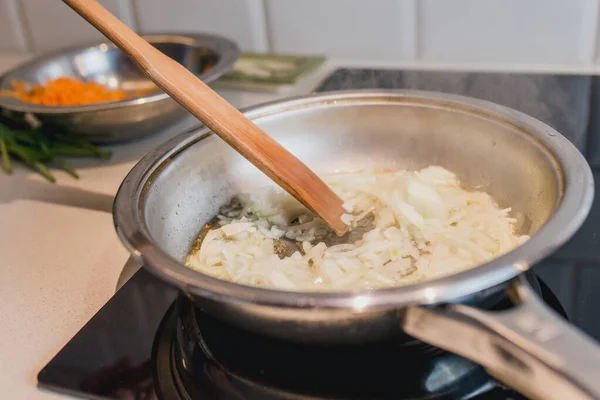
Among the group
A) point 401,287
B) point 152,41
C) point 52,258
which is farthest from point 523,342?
point 152,41

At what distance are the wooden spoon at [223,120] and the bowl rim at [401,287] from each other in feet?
0.18

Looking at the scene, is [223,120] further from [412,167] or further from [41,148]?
[41,148]

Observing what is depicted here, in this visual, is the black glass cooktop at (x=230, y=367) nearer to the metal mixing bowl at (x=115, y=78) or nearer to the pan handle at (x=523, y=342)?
the pan handle at (x=523, y=342)

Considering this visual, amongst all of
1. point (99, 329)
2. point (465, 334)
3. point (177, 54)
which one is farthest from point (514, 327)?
point (177, 54)

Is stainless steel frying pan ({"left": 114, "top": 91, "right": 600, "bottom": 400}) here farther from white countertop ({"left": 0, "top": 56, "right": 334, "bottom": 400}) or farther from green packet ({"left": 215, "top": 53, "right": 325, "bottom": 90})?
green packet ({"left": 215, "top": 53, "right": 325, "bottom": 90})

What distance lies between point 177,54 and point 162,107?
255mm

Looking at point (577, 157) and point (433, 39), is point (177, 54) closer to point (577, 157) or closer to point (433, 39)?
point (433, 39)

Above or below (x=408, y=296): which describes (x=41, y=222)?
below

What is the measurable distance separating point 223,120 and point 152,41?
0.54m

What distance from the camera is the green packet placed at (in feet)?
3.32

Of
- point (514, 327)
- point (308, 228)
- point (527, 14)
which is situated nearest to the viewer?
point (514, 327)

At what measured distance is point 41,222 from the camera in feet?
2.47

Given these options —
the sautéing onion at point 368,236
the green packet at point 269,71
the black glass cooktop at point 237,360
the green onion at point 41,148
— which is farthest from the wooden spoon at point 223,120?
the green packet at point 269,71

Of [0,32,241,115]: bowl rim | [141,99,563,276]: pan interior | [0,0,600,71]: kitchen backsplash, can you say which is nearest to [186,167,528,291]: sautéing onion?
[141,99,563,276]: pan interior
